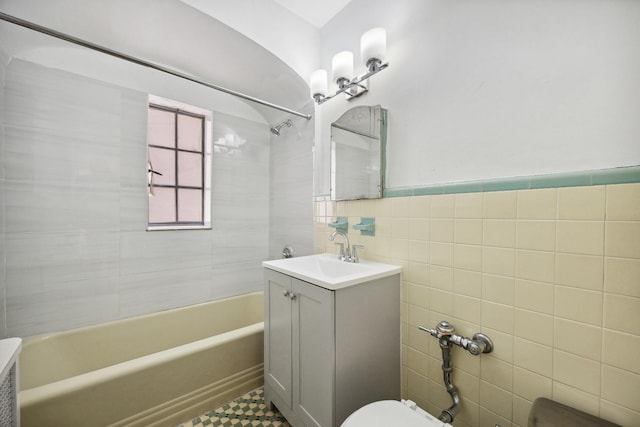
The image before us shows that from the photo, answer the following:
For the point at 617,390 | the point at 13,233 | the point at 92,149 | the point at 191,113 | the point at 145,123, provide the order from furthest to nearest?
the point at 191,113 < the point at 145,123 < the point at 92,149 < the point at 13,233 < the point at 617,390

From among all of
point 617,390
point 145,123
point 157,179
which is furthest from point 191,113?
point 617,390

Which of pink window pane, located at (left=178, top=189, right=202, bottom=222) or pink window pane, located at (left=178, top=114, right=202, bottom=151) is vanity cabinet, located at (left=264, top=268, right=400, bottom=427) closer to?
pink window pane, located at (left=178, top=189, right=202, bottom=222)

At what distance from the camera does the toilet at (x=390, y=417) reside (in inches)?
32.8

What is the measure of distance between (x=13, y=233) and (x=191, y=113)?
4.90 ft

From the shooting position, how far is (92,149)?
5.54ft

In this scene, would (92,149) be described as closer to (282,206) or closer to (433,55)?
(282,206)

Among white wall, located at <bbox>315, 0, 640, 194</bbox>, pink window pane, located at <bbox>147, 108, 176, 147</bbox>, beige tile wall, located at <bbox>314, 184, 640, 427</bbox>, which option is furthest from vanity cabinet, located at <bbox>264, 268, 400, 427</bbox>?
pink window pane, located at <bbox>147, 108, 176, 147</bbox>

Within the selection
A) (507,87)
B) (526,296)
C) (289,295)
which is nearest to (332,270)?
(289,295)

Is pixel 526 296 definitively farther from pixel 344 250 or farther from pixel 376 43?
pixel 376 43

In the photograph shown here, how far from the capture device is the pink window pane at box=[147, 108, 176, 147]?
6.88 ft

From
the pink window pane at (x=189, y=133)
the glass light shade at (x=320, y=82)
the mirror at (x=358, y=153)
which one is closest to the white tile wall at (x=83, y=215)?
the pink window pane at (x=189, y=133)

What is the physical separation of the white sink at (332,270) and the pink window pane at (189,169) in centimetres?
138

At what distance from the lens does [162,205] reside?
7.07ft

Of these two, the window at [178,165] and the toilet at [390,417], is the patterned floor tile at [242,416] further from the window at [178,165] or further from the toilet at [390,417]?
the window at [178,165]
